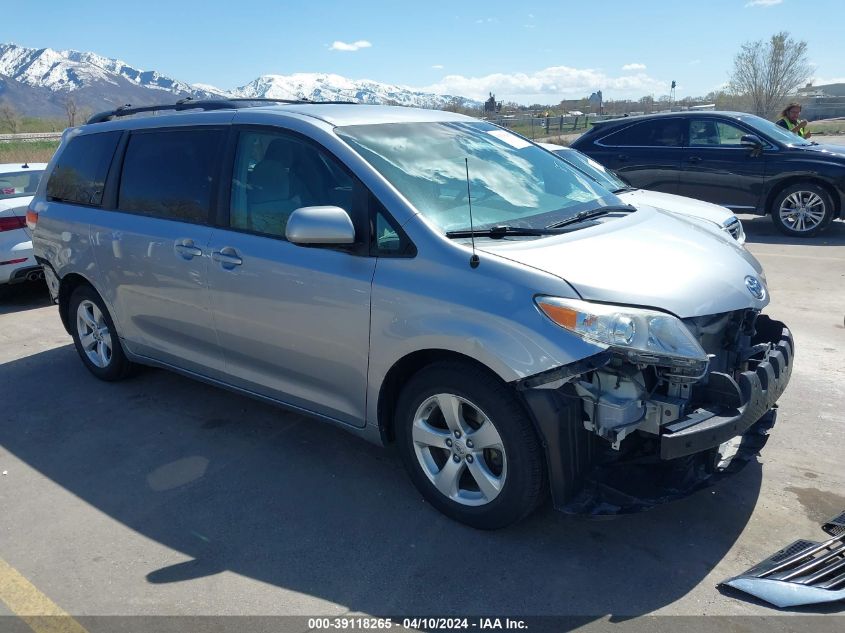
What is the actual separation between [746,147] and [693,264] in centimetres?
805

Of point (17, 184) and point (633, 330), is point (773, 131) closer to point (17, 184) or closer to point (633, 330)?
point (633, 330)

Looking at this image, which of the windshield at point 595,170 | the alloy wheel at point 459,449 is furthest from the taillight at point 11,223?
the alloy wheel at point 459,449

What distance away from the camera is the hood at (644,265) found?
2.86 metres

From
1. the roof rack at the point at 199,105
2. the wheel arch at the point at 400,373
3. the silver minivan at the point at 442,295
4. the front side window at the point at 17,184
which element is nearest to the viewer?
the silver minivan at the point at 442,295

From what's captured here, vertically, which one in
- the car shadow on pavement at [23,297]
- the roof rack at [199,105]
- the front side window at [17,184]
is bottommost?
the car shadow on pavement at [23,297]

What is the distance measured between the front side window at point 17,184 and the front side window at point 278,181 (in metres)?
5.50

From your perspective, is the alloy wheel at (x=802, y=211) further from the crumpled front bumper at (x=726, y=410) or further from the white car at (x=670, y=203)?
the crumpled front bumper at (x=726, y=410)

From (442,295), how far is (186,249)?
1.90 m

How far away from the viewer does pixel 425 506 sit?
3471 millimetres

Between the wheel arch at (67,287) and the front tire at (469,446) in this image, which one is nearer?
the front tire at (469,446)

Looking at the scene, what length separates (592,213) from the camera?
12.3ft

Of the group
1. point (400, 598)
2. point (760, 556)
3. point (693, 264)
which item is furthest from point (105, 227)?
point (760, 556)

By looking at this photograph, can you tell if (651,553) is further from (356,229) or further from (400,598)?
(356,229)

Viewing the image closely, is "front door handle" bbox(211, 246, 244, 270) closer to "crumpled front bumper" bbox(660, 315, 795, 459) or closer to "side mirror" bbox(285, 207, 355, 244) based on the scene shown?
"side mirror" bbox(285, 207, 355, 244)
